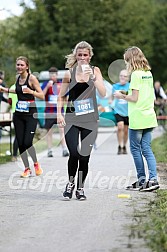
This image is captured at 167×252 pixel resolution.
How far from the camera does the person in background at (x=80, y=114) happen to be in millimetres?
9375

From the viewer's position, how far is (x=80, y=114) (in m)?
9.45

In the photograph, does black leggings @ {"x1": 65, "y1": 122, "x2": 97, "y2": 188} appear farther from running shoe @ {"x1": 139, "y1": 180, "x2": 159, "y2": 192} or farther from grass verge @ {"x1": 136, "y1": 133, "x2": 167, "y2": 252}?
running shoe @ {"x1": 139, "y1": 180, "x2": 159, "y2": 192}

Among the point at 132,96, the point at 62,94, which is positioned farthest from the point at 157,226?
the point at 132,96

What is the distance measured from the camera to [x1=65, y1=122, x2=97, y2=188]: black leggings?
9.38 meters

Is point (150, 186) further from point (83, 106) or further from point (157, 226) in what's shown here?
point (157, 226)

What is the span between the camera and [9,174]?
41.7 feet

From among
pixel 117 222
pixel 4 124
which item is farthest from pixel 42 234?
pixel 4 124

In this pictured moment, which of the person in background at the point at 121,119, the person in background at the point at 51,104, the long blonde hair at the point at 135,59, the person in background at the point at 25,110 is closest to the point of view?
the long blonde hair at the point at 135,59

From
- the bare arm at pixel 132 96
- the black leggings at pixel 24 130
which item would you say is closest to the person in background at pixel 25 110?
the black leggings at pixel 24 130

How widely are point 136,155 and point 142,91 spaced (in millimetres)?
888

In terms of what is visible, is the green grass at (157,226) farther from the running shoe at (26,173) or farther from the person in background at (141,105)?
the running shoe at (26,173)

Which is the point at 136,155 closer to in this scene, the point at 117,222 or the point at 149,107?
the point at 149,107

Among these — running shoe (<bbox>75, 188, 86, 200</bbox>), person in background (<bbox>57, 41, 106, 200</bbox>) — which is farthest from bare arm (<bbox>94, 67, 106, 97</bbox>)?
running shoe (<bbox>75, 188, 86, 200</bbox>)

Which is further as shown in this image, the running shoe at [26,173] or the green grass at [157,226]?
the running shoe at [26,173]
